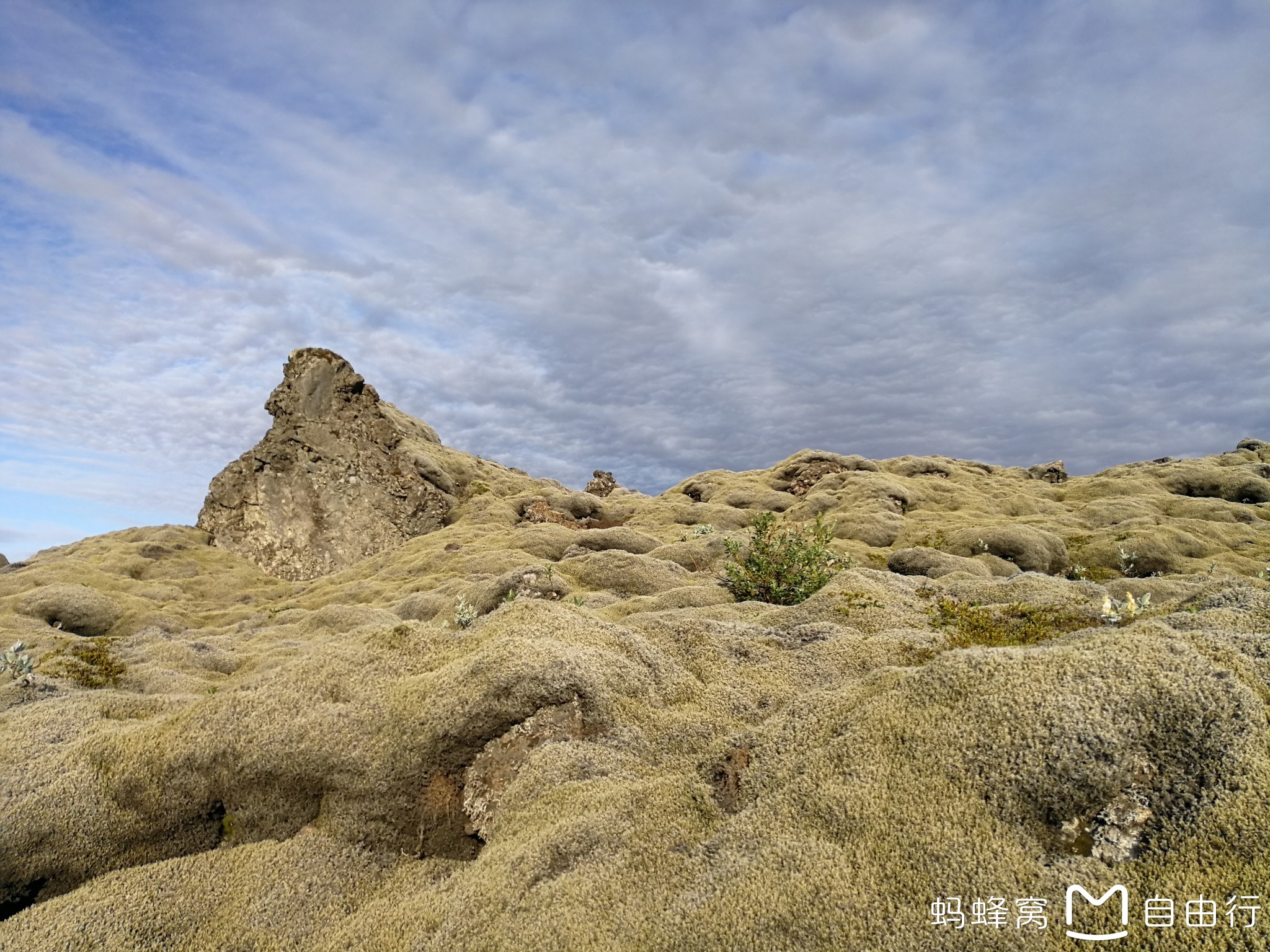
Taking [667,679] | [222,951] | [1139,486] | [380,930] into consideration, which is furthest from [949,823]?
[1139,486]

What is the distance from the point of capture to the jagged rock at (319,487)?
39.4m

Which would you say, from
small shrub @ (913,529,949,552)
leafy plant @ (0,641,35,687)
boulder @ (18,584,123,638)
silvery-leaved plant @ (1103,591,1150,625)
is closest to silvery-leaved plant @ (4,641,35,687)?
leafy plant @ (0,641,35,687)

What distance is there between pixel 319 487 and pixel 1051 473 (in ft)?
188

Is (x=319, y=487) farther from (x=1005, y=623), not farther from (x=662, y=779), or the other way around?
(x=662, y=779)

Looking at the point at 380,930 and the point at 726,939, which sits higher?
the point at 726,939

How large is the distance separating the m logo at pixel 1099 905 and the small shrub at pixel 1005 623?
6.06m

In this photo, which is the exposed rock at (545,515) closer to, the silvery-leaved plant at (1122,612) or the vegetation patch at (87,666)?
the vegetation patch at (87,666)

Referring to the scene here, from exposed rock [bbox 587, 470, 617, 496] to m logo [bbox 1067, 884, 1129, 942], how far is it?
52846 mm

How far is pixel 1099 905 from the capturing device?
5121 mm

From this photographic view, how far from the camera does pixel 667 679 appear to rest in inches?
405

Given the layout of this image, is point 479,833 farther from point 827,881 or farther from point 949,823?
point 949,823

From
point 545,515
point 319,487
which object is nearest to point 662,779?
point 545,515

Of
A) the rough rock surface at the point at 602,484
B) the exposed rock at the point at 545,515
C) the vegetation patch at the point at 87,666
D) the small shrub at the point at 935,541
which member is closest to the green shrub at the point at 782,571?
the small shrub at the point at 935,541

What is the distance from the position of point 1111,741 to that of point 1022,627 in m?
6.88
